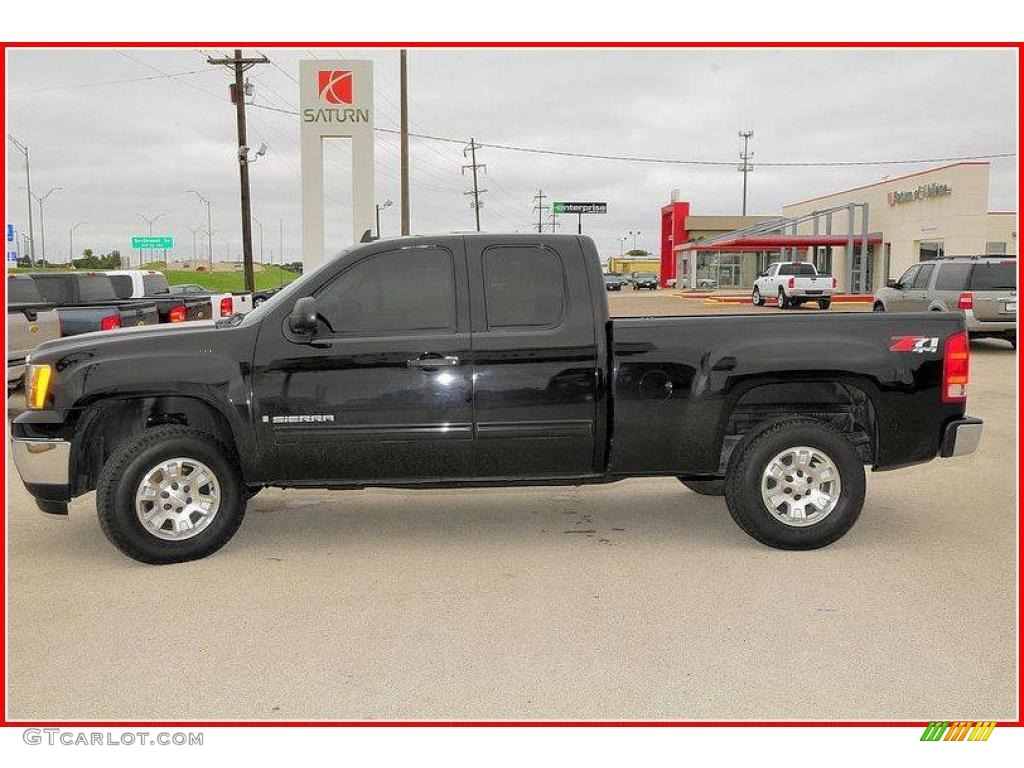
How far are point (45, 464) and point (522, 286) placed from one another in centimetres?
310

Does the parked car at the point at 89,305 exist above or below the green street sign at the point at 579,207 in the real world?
below

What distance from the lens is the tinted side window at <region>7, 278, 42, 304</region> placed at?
14320 millimetres

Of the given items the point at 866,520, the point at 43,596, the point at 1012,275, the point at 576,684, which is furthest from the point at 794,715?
the point at 1012,275

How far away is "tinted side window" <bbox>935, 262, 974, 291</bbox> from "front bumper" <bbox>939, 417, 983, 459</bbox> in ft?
45.7

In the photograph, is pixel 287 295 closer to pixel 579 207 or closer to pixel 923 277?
pixel 923 277

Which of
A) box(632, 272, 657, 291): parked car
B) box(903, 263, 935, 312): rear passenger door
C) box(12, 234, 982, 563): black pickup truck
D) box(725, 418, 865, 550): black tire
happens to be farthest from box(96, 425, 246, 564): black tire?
box(632, 272, 657, 291): parked car

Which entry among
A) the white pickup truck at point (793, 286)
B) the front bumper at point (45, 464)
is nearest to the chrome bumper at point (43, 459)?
the front bumper at point (45, 464)

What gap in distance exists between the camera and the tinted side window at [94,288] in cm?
1516

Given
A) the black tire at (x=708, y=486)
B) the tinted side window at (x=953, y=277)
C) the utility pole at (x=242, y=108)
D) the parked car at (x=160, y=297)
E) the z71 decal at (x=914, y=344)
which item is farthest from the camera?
the utility pole at (x=242, y=108)

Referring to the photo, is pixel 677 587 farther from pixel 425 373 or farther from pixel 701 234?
pixel 701 234

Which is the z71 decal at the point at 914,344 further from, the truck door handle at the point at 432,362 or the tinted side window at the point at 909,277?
the tinted side window at the point at 909,277

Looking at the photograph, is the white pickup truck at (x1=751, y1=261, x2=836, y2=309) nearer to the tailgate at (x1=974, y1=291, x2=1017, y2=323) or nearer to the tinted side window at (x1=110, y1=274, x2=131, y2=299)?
the tailgate at (x1=974, y1=291, x2=1017, y2=323)

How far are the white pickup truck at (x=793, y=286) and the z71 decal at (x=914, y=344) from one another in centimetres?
3266

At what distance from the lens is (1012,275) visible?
734 inches
